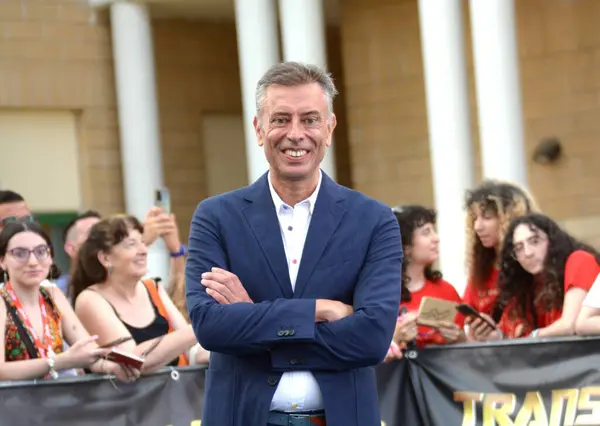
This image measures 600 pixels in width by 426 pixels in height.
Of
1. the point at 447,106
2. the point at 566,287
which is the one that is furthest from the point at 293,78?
the point at 447,106

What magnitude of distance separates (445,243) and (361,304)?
11773mm

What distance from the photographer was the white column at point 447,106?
51.3 ft

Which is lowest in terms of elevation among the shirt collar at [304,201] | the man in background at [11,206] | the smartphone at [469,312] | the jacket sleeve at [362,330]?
the smartphone at [469,312]

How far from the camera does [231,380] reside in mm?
3678

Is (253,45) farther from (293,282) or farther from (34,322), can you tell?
(293,282)

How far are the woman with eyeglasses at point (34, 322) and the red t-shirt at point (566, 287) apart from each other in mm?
2126

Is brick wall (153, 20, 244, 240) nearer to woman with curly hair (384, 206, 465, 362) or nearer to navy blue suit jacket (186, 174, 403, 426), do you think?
woman with curly hair (384, 206, 465, 362)

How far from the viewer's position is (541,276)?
22.9ft

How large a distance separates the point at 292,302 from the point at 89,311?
3.48 meters

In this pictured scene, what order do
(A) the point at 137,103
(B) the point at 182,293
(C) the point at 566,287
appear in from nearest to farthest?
(C) the point at 566,287
(B) the point at 182,293
(A) the point at 137,103

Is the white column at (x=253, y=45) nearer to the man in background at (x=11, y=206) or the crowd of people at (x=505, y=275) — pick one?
the man in background at (x=11, y=206)

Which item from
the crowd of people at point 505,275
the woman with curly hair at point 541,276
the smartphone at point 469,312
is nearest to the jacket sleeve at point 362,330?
the crowd of people at point 505,275

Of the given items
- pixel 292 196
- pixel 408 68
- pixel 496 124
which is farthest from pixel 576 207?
pixel 292 196

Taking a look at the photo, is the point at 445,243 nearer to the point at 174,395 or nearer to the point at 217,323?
the point at 174,395
